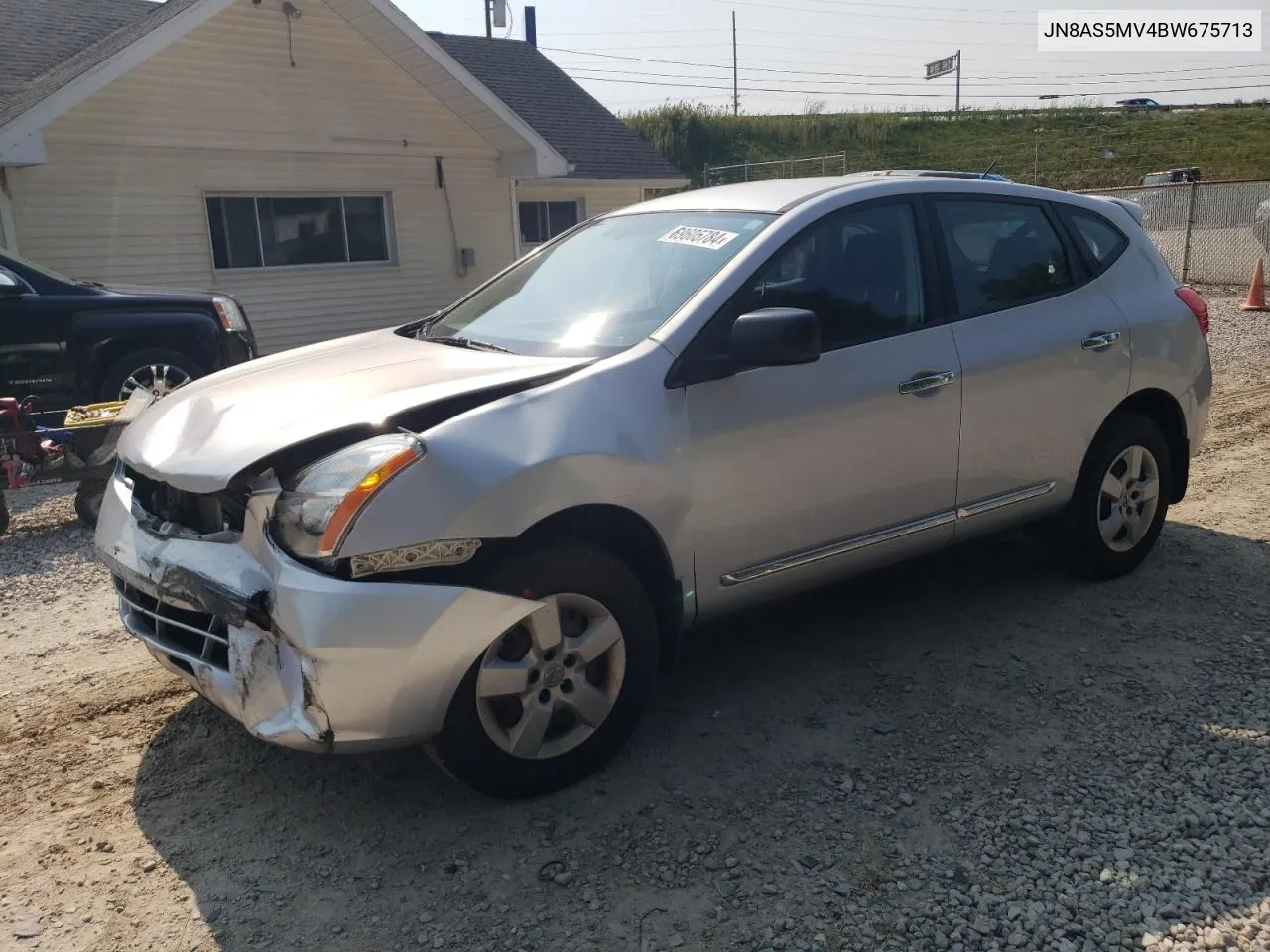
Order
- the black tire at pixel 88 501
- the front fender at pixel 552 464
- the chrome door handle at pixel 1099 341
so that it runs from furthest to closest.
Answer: the black tire at pixel 88 501
the chrome door handle at pixel 1099 341
the front fender at pixel 552 464

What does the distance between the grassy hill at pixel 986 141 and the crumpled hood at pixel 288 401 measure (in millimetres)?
40347

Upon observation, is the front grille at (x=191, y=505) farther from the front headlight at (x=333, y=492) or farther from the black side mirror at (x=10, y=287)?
the black side mirror at (x=10, y=287)

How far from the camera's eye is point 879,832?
300 cm

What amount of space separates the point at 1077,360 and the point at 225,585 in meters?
3.48

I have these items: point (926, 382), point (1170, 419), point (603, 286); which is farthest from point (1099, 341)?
point (603, 286)

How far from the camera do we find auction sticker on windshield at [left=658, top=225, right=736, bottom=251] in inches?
148

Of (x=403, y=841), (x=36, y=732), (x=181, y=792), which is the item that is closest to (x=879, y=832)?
(x=403, y=841)

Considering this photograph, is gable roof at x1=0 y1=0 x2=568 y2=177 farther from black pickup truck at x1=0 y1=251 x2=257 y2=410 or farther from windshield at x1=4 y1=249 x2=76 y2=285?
black pickup truck at x1=0 y1=251 x2=257 y2=410

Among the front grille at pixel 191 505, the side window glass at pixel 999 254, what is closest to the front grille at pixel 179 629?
the front grille at pixel 191 505

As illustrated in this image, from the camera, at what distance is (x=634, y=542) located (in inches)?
130

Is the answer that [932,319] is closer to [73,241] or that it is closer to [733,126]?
[73,241]

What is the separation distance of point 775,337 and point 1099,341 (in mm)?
1994

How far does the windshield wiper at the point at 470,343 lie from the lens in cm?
371

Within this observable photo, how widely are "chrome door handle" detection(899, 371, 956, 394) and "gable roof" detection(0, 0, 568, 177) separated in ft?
31.6
